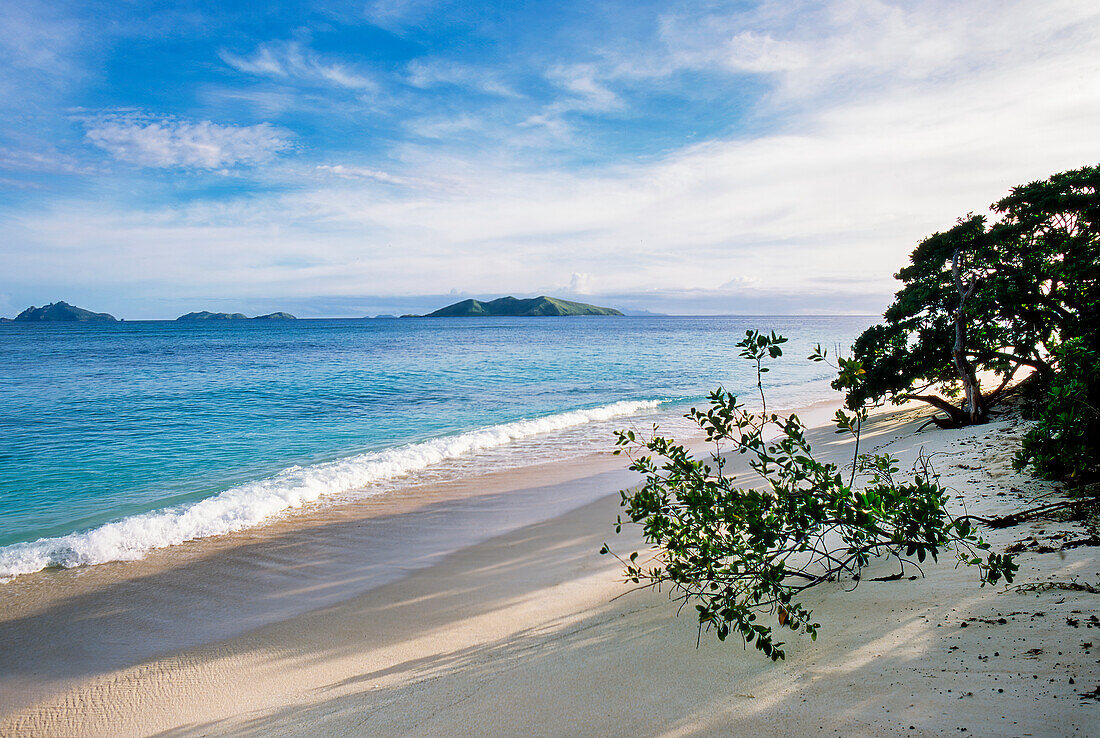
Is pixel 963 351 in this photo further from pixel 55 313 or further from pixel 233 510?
pixel 55 313

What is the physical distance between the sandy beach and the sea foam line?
0.44 metres

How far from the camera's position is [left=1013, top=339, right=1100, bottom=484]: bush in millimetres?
4805

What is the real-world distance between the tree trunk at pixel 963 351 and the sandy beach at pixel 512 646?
10.9 feet

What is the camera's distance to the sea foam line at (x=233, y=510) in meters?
8.15

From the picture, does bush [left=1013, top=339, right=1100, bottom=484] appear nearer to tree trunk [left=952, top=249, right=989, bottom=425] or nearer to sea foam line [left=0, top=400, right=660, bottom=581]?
tree trunk [left=952, top=249, right=989, bottom=425]

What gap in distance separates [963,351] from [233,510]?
48.1 ft

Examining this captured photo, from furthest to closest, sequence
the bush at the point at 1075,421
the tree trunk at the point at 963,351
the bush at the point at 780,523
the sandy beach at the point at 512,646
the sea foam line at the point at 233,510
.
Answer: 1. the tree trunk at the point at 963,351
2. the sea foam line at the point at 233,510
3. the bush at the point at 1075,421
4. the bush at the point at 780,523
5. the sandy beach at the point at 512,646

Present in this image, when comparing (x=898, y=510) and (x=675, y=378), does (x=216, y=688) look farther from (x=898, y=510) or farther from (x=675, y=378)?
(x=675, y=378)

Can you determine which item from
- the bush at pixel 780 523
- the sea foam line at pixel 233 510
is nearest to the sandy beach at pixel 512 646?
the bush at pixel 780 523

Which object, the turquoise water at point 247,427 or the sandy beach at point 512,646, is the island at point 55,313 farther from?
the sandy beach at point 512,646

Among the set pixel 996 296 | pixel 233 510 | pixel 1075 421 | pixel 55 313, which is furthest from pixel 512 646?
pixel 55 313

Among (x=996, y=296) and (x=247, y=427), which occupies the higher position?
(x=996, y=296)

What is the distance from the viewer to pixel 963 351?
11.4 m

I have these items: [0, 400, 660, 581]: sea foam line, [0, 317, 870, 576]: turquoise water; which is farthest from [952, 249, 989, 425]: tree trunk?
[0, 400, 660, 581]: sea foam line
